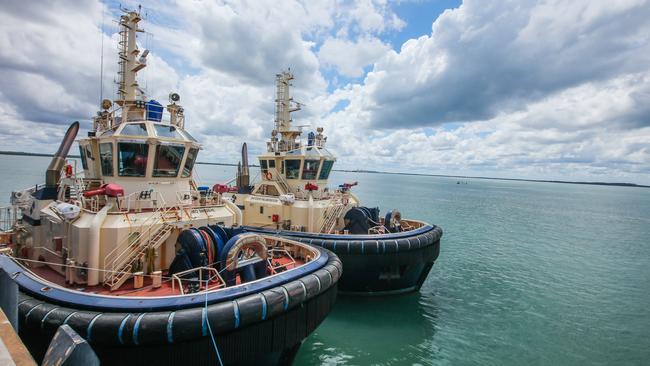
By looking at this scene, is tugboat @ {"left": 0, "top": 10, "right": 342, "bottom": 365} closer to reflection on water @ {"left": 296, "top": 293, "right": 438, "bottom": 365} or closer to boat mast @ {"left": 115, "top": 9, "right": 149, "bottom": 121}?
boat mast @ {"left": 115, "top": 9, "right": 149, "bottom": 121}

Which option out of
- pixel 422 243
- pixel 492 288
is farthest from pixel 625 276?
pixel 422 243

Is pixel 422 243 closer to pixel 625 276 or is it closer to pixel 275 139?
pixel 275 139

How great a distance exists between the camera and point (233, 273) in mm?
6312

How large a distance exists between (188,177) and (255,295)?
5.45 meters

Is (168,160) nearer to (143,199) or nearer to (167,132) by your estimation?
(167,132)

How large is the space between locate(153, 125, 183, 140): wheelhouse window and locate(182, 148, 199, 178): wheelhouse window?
1.89 feet

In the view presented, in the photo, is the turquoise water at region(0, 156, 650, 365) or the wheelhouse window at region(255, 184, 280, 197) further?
the wheelhouse window at region(255, 184, 280, 197)

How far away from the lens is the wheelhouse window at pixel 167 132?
28.2 ft

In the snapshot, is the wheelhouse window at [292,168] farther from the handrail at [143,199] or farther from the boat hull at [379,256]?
the handrail at [143,199]

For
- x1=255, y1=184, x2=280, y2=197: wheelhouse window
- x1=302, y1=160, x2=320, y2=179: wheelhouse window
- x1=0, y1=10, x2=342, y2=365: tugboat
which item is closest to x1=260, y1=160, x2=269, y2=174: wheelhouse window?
x1=255, y1=184, x2=280, y2=197: wheelhouse window

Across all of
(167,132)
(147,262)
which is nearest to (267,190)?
(167,132)

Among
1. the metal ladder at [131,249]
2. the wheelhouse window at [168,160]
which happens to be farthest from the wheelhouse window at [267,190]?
the metal ladder at [131,249]

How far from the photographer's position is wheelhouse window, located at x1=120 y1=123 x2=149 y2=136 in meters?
8.25

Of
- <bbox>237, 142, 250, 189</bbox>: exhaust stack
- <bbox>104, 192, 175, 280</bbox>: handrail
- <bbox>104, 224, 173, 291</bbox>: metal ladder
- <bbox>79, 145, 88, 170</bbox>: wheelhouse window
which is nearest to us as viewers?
<bbox>104, 224, 173, 291</bbox>: metal ladder
